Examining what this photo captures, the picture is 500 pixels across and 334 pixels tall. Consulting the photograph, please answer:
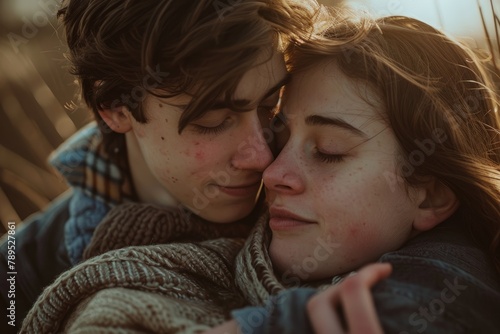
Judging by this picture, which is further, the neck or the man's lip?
the neck

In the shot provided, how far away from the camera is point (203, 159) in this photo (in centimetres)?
181

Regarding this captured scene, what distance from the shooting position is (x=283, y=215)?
5.43ft

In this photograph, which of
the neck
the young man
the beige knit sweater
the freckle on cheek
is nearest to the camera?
the beige knit sweater

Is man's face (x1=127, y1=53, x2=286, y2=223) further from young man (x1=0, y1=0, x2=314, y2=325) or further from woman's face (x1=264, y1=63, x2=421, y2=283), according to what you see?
woman's face (x1=264, y1=63, x2=421, y2=283)

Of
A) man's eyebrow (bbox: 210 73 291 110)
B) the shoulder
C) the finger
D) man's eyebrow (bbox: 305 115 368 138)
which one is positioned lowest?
the shoulder

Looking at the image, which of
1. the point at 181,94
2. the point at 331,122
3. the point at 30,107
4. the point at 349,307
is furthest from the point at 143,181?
the point at 30,107

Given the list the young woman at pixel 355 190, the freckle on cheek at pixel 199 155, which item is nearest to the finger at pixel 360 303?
the young woman at pixel 355 190

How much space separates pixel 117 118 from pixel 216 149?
0.41m

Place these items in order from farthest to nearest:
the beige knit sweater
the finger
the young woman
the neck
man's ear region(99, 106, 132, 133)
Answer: the neck, man's ear region(99, 106, 132, 133), the young woman, the beige knit sweater, the finger

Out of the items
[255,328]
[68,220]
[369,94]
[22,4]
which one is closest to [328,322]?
[255,328]

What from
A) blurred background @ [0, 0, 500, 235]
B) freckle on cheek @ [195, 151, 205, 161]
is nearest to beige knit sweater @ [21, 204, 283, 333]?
freckle on cheek @ [195, 151, 205, 161]

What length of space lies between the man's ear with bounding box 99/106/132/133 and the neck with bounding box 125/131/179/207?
8 cm

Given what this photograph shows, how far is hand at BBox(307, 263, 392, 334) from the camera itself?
113 centimetres

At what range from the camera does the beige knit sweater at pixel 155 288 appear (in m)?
1.33
